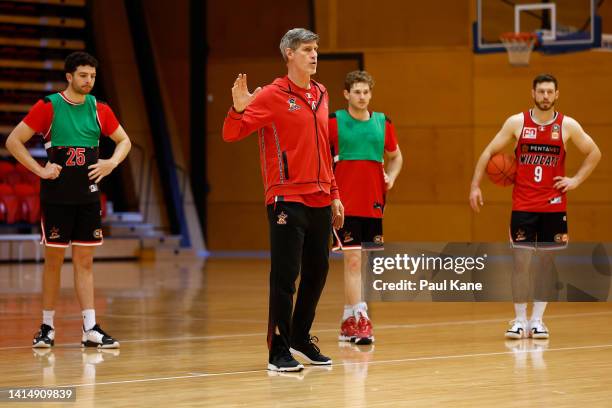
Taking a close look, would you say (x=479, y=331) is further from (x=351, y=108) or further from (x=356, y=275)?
(x=351, y=108)

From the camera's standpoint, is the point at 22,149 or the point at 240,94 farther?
the point at 22,149

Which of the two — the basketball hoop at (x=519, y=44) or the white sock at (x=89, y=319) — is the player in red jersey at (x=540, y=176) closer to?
the white sock at (x=89, y=319)

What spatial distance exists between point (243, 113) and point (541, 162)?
2935mm

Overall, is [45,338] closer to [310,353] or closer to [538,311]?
[310,353]

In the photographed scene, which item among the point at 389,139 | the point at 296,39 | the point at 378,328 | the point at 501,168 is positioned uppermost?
the point at 296,39

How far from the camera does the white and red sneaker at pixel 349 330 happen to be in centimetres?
747

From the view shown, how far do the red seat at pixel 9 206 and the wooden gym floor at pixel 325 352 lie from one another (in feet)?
23.0

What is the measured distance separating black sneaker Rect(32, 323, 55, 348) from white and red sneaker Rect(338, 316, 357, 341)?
1.89m

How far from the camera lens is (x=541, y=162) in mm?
8070

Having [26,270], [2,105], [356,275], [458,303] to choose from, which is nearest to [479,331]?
[356,275]

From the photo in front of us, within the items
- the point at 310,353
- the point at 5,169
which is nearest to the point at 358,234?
the point at 310,353

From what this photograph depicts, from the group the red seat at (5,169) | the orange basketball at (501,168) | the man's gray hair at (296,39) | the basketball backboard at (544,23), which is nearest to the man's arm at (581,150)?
the orange basketball at (501,168)

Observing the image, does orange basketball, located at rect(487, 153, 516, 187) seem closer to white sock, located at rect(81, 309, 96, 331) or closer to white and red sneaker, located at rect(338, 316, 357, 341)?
white and red sneaker, located at rect(338, 316, 357, 341)

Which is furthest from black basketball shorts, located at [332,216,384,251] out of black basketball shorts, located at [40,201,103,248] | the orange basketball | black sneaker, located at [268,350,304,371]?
black sneaker, located at [268,350,304,371]
